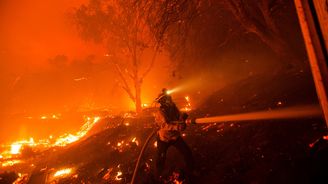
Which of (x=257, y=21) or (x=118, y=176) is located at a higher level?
(x=257, y=21)

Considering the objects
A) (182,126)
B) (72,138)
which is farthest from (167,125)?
(72,138)

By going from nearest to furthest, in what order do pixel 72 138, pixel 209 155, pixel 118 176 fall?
1. pixel 209 155
2. pixel 118 176
3. pixel 72 138

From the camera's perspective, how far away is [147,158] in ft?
25.9

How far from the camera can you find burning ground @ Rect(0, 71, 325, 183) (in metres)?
5.11

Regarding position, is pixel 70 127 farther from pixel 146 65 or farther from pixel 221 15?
pixel 221 15

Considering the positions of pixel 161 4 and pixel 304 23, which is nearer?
pixel 304 23

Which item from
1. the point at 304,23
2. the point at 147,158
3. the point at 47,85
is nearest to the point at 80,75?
the point at 47,85

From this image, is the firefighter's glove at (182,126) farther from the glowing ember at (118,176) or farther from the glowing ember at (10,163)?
the glowing ember at (10,163)

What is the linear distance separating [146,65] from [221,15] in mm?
12146

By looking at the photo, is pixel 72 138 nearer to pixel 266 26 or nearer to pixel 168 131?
pixel 168 131

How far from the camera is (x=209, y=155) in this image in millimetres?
6871

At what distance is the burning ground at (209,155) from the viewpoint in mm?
5105

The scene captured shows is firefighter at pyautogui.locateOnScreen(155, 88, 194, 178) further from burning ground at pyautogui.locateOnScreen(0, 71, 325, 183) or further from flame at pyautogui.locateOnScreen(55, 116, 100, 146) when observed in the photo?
flame at pyautogui.locateOnScreen(55, 116, 100, 146)

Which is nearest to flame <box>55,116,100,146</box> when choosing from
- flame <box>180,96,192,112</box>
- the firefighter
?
flame <box>180,96,192,112</box>
